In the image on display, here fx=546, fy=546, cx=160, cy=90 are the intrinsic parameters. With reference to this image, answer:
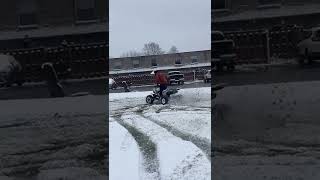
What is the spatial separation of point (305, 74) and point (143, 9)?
2.29 meters

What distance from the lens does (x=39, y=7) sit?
25.2 ft

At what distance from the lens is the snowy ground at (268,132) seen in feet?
22.8

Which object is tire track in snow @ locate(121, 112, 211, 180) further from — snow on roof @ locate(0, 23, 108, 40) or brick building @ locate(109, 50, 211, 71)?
snow on roof @ locate(0, 23, 108, 40)

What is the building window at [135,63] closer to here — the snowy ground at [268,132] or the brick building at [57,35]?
the brick building at [57,35]

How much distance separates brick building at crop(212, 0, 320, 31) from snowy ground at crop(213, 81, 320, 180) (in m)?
0.81

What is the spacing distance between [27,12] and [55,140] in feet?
6.05

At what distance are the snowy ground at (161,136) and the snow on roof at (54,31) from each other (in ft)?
3.09

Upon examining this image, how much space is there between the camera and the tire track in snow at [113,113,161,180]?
7.23m

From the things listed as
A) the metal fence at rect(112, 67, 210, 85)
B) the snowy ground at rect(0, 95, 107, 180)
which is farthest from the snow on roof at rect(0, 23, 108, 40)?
the snowy ground at rect(0, 95, 107, 180)

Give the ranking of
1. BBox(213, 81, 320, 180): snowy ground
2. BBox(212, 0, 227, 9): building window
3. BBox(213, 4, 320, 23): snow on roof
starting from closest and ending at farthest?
BBox(213, 81, 320, 180): snowy ground < BBox(213, 4, 320, 23): snow on roof < BBox(212, 0, 227, 9): building window

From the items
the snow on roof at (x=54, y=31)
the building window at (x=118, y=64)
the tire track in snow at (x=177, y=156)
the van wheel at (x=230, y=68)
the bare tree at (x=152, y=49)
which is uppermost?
the snow on roof at (x=54, y=31)

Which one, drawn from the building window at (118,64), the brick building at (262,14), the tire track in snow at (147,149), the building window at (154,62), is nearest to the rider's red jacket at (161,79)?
the building window at (154,62)

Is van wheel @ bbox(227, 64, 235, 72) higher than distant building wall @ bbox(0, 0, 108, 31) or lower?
lower

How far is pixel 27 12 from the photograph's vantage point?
7660 mm
